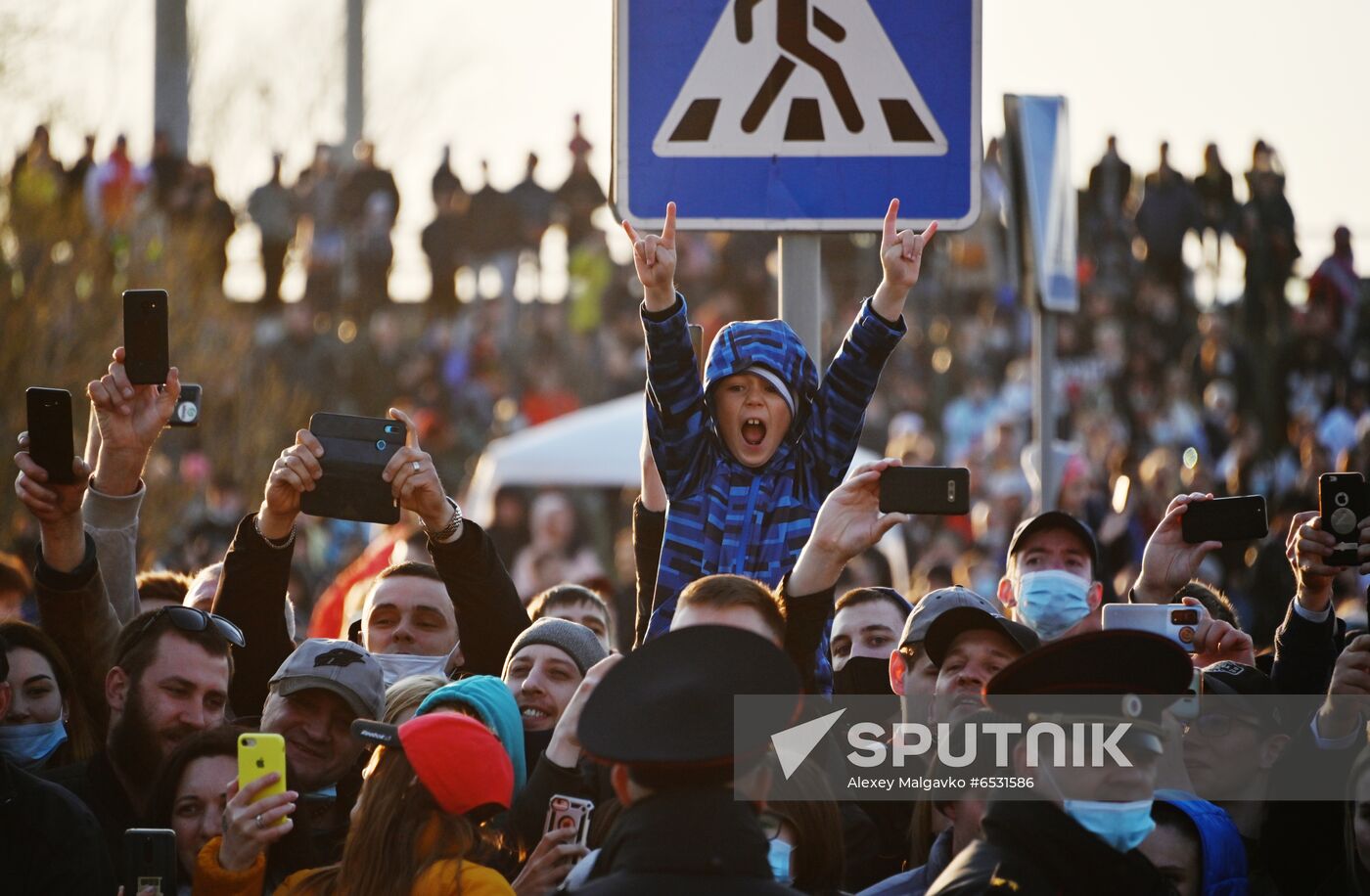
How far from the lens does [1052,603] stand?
707 centimetres

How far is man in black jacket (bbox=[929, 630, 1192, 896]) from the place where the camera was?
4.50 meters

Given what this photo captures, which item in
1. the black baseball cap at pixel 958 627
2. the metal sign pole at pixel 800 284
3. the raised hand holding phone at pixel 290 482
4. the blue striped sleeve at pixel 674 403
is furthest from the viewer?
the raised hand holding phone at pixel 290 482

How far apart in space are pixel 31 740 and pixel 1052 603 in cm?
314

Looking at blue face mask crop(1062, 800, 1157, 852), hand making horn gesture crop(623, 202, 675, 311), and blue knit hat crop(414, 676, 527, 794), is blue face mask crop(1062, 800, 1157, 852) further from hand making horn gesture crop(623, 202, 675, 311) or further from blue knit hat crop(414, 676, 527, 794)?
hand making horn gesture crop(623, 202, 675, 311)

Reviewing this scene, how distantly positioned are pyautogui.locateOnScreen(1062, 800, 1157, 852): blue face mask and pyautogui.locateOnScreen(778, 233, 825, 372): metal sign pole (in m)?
1.81

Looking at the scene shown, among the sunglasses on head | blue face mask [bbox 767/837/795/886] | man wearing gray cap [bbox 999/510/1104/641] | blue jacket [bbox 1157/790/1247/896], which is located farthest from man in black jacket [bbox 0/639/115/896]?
man wearing gray cap [bbox 999/510/1104/641]

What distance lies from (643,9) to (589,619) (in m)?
2.65

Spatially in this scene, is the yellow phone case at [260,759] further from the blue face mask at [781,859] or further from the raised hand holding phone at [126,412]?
the raised hand holding phone at [126,412]

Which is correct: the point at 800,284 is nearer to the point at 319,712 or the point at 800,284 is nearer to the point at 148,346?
the point at 319,712

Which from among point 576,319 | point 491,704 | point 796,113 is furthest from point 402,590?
point 576,319

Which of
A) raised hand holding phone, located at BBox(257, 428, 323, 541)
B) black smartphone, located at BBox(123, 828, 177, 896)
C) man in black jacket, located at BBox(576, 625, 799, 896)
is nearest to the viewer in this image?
man in black jacket, located at BBox(576, 625, 799, 896)

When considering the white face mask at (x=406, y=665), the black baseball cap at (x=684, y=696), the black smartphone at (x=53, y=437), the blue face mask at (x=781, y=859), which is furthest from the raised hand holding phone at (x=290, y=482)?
the black baseball cap at (x=684, y=696)

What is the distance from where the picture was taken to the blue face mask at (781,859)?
519cm

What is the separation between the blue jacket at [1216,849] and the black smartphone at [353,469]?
7.35ft
